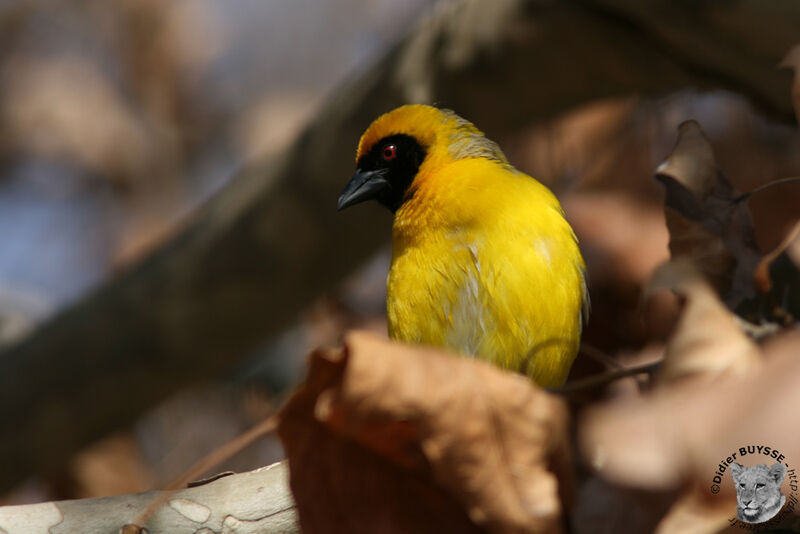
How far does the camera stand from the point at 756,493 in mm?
1520

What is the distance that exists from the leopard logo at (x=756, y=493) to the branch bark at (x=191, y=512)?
1.13m

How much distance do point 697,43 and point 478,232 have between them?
4.98 ft

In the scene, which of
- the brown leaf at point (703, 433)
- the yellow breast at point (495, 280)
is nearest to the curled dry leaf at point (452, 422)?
the brown leaf at point (703, 433)

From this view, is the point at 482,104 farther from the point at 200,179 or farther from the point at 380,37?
the point at 200,179

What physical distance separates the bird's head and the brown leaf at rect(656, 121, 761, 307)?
5.29 ft

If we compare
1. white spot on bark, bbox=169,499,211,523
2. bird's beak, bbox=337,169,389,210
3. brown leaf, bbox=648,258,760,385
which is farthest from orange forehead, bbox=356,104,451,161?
brown leaf, bbox=648,258,760,385

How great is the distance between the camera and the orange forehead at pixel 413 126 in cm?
402

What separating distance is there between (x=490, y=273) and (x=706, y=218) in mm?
1033

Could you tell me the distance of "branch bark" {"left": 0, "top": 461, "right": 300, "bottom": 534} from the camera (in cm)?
229

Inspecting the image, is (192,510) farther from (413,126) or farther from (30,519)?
(413,126)

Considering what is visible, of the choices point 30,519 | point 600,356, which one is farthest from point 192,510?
point 600,356

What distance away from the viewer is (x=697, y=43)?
4.09 meters

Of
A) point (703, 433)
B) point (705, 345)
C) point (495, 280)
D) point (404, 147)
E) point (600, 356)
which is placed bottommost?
point (600, 356)

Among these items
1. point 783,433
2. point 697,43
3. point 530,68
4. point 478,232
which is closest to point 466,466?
point 783,433
